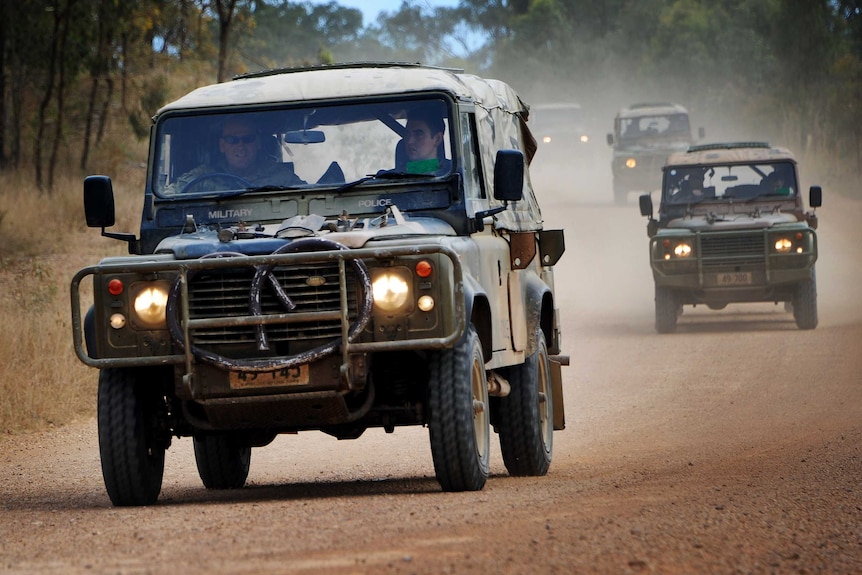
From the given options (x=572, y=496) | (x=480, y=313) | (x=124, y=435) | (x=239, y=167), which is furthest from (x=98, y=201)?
(x=572, y=496)

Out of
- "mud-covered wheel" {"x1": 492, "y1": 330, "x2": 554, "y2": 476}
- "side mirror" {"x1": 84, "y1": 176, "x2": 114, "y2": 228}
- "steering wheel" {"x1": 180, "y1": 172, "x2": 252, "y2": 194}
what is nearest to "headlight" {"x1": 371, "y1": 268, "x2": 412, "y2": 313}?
"steering wheel" {"x1": 180, "y1": 172, "x2": 252, "y2": 194}

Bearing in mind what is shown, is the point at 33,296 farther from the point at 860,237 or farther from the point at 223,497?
the point at 860,237

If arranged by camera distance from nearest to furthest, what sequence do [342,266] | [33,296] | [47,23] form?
[342,266] → [33,296] → [47,23]

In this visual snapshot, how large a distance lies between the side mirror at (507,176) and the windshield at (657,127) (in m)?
28.7

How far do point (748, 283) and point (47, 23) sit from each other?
16584mm

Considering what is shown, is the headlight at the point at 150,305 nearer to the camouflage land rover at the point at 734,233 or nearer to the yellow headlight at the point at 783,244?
the camouflage land rover at the point at 734,233

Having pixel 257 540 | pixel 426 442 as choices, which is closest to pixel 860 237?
pixel 426 442

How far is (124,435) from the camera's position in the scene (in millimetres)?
7312

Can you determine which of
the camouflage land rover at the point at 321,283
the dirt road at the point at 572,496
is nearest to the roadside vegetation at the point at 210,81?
the dirt road at the point at 572,496

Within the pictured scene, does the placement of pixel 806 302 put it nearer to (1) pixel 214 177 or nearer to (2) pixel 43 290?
(2) pixel 43 290

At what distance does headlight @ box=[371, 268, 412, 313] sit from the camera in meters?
6.92

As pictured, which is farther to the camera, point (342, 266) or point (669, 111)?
point (669, 111)

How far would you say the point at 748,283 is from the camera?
1831cm

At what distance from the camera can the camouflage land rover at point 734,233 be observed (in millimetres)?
18141
